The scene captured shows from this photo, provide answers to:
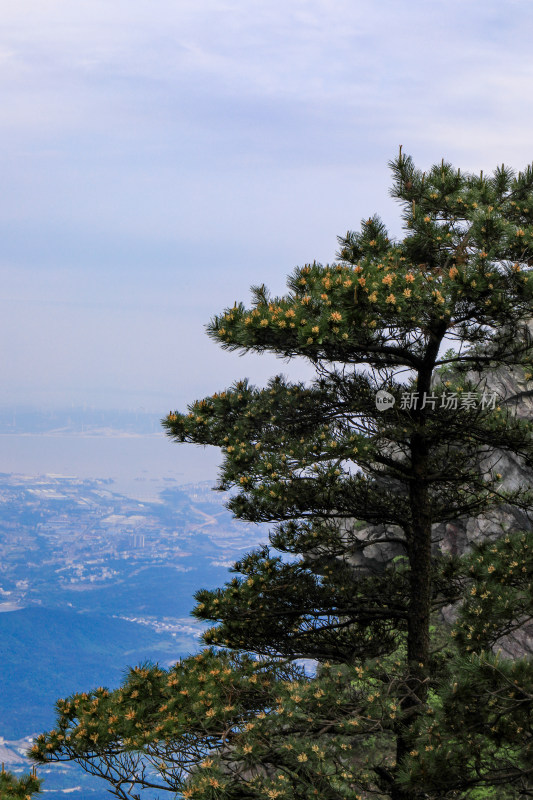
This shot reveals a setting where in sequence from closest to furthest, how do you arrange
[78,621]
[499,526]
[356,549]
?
1. [356,549]
2. [499,526]
3. [78,621]

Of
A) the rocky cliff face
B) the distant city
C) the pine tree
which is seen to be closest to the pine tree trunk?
the pine tree

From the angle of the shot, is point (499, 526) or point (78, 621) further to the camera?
point (78, 621)

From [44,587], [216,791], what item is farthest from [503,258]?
[44,587]

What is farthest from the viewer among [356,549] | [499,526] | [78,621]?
[78,621]

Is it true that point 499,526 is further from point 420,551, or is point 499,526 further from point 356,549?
point 356,549

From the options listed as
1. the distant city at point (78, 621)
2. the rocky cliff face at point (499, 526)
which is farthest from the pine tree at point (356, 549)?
the distant city at point (78, 621)

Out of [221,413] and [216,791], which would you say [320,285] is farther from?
[216,791]

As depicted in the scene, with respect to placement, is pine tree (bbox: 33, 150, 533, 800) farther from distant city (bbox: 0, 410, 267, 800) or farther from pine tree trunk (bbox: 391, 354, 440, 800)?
distant city (bbox: 0, 410, 267, 800)

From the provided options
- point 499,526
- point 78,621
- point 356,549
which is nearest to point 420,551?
point 356,549

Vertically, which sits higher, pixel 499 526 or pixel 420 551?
pixel 499 526

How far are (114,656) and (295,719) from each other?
496 ft

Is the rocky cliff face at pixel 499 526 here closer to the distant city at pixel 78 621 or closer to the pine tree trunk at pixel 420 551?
the pine tree trunk at pixel 420 551

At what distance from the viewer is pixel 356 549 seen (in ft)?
25.8

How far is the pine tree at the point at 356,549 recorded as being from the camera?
6.22 meters
